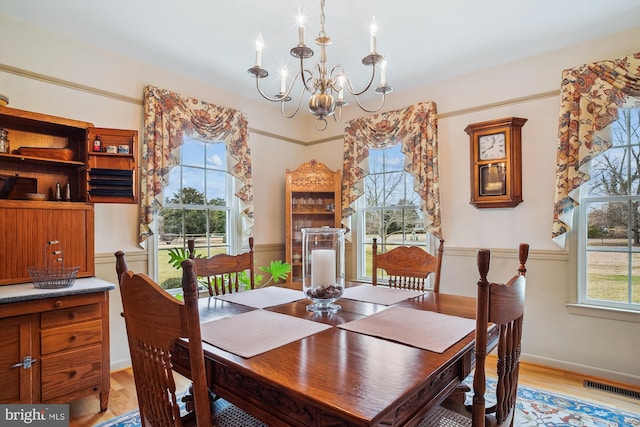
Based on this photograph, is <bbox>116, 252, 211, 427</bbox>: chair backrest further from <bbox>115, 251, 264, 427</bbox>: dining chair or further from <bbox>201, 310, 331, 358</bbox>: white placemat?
<bbox>201, 310, 331, 358</bbox>: white placemat

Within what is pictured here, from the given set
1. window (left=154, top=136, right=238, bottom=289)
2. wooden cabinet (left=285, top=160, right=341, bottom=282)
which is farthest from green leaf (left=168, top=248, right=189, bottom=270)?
wooden cabinet (left=285, top=160, right=341, bottom=282)

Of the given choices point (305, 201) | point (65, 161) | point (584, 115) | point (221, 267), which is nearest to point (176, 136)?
point (65, 161)

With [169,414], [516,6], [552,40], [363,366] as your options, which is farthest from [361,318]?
[552,40]

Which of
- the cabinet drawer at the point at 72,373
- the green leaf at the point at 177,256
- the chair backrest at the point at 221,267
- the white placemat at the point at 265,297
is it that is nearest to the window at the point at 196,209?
the green leaf at the point at 177,256

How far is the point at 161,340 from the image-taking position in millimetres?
901

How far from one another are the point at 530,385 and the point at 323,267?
2.09 metres

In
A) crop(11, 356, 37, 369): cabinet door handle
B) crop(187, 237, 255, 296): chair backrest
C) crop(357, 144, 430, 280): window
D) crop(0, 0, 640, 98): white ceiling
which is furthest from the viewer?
crop(357, 144, 430, 280): window

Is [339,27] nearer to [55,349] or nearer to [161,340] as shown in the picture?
[161,340]

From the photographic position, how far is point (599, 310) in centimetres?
261

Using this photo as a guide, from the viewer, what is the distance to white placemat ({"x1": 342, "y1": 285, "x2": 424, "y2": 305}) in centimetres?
183

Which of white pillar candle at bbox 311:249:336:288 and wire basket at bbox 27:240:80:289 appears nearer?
white pillar candle at bbox 311:249:336:288

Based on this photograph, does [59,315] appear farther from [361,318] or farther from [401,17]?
[401,17]

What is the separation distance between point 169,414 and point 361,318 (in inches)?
32.1

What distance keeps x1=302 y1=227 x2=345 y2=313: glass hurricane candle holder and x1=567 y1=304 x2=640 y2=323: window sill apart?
7.30 ft
